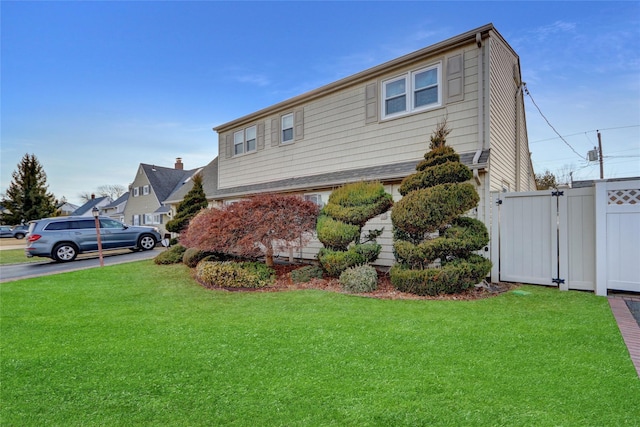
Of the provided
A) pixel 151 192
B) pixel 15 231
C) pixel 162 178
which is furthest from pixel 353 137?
pixel 15 231

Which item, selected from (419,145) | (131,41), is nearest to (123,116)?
(131,41)

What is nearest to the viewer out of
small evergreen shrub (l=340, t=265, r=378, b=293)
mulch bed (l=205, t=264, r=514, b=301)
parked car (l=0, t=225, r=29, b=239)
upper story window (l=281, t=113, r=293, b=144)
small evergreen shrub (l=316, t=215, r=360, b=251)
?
mulch bed (l=205, t=264, r=514, b=301)

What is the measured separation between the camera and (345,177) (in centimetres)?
1003

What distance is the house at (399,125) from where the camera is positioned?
7.96 meters

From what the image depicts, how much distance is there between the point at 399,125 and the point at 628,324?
6660 millimetres

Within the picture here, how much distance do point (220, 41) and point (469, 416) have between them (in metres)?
13.7

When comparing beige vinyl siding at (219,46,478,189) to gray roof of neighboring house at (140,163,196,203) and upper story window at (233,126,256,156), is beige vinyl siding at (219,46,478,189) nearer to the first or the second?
upper story window at (233,126,256,156)

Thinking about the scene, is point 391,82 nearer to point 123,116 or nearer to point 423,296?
point 423,296

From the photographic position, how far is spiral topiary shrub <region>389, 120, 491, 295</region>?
246 inches

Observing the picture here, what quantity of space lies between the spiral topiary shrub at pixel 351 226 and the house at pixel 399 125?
1.37 m

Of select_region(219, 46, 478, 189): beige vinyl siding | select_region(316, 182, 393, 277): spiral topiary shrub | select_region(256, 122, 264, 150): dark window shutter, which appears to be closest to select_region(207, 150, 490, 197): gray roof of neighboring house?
select_region(219, 46, 478, 189): beige vinyl siding

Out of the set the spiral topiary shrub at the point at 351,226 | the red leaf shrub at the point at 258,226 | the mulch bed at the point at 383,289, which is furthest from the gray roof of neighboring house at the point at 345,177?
the mulch bed at the point at 383,289

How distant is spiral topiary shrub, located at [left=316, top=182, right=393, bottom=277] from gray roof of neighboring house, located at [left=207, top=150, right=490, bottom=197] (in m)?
1.21

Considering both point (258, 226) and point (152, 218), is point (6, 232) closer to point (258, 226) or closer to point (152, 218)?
point (152, 218)
